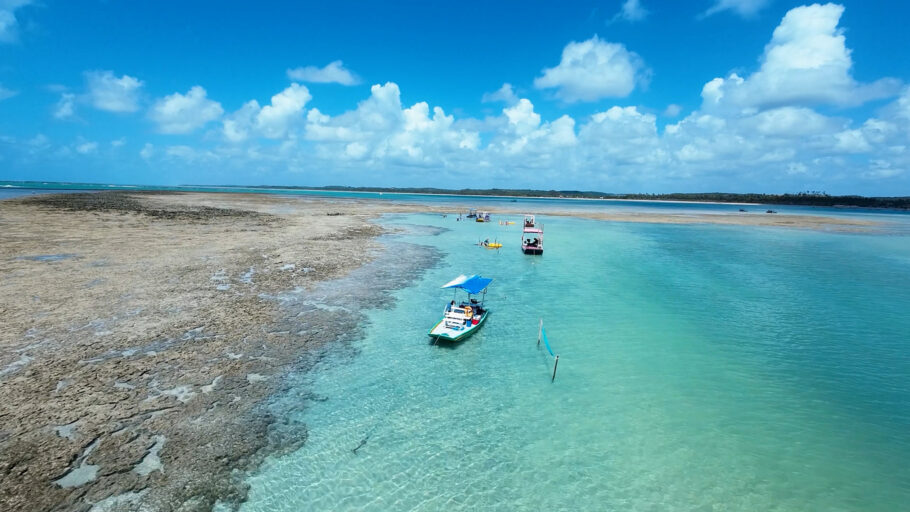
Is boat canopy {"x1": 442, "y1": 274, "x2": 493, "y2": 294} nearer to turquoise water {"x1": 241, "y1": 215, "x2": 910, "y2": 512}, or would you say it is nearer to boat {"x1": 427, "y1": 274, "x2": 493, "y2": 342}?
boat {"x1": 427, "y1": 274, "x2": 493, "y2": 342}

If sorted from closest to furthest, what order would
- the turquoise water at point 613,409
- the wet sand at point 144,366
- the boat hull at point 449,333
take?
the wet sand at point 144,366, the turquoise water at point 613,409, the boat hull at point 449,333

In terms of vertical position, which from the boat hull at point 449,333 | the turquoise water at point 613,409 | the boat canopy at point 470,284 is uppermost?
the boat canopy at point 470,284

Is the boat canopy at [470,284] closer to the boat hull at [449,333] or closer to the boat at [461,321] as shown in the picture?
the boat at [461,321]

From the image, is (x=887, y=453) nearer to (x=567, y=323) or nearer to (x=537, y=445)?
(x=537, y=445)

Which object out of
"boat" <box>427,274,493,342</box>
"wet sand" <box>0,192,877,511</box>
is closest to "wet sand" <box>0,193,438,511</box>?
"wet sand" <box>0,192,877,511</box>

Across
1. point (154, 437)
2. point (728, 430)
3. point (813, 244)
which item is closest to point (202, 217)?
point (154, 437)

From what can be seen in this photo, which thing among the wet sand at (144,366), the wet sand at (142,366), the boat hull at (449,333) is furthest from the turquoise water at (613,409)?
the wet sand at (142,366)

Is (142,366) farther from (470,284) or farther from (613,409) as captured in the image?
(613,409)
